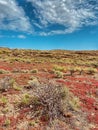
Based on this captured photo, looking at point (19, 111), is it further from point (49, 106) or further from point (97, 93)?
point (97, 93)

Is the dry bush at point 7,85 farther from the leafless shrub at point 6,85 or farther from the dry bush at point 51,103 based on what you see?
the dry bush at point 51,103

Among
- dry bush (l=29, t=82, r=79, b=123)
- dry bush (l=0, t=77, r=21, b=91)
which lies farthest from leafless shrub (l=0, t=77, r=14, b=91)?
dry bush (l=29, t=82, r=79, b=123)

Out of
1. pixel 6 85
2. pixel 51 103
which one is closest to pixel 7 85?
pixel 6 85

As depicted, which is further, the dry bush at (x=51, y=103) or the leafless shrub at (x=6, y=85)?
the leafless shrub at (x=6, y=85)

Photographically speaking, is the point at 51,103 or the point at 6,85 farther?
the point at 6,85

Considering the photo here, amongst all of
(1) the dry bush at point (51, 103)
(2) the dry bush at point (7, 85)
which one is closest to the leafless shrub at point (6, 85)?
(2) the dry bush at point (7, 85)

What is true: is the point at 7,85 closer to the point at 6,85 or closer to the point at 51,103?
the point at 6,85

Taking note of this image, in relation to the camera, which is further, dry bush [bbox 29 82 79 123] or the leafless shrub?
the leafless shrub

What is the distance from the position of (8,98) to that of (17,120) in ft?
9.40

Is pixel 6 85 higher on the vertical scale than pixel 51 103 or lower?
higher

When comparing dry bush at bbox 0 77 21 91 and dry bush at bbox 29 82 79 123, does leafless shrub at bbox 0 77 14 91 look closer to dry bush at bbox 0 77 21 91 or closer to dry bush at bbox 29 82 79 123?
dry bush at bbox 0 77 21 91

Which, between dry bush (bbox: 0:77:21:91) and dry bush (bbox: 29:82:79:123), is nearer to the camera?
dry bush (bbox: 29:82:79:123)

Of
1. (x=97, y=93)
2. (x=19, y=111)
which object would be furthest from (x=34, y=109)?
(x=97, y=93)

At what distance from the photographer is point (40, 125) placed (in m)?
12.1
